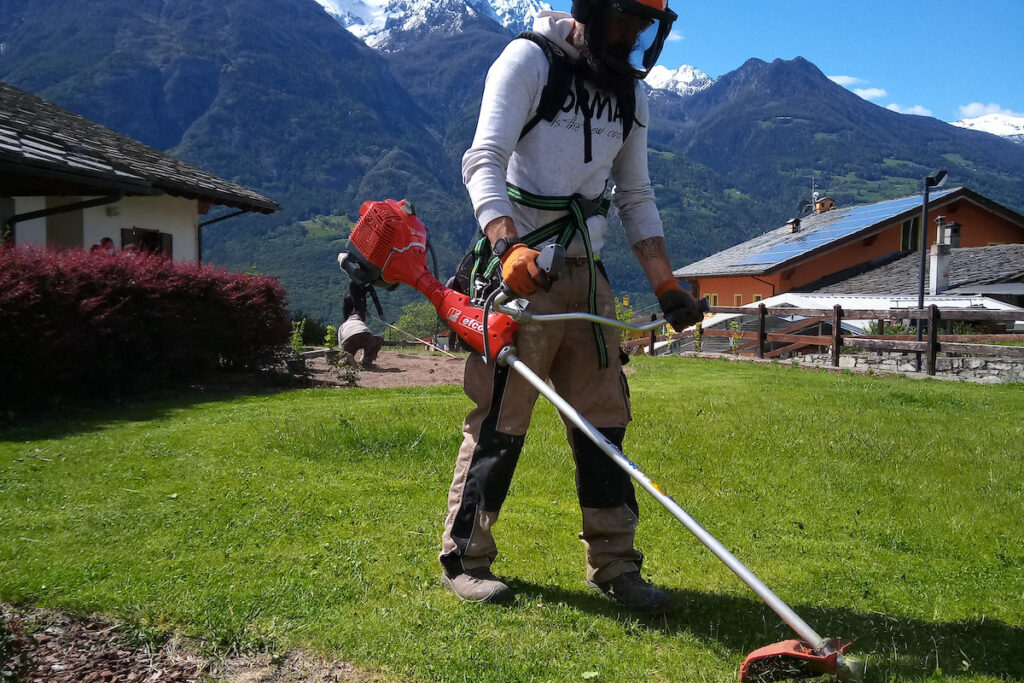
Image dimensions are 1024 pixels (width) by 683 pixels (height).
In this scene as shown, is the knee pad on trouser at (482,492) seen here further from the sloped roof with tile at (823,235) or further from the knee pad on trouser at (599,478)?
the sloped roof with tile at (823,235)

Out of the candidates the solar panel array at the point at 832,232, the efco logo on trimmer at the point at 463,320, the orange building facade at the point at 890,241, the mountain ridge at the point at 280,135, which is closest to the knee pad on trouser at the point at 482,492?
the efco logo on trimmer at the point at 463,320

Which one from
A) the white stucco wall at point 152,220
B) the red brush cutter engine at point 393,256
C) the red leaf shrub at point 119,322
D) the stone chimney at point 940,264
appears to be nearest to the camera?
the red brush cutter engine at point 393,256

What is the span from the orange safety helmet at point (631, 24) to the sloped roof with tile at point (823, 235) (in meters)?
30.2

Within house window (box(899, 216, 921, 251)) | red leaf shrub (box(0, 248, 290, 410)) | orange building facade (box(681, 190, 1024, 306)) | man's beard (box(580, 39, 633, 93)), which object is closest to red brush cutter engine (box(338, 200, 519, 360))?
man's beard (box(580, 39, 633, 93))

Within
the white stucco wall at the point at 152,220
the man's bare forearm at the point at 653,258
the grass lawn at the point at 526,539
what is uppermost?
the white stucco wall at the point at 152,220

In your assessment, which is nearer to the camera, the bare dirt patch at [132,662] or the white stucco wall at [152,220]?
the bare dirt patch at [132,662]

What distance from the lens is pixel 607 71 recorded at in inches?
127

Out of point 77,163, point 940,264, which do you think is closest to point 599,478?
point 77,163

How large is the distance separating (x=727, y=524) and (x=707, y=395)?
192 inches

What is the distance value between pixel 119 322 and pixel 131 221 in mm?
7220

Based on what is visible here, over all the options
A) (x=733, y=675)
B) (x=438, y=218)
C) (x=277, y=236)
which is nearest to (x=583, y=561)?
(x=733, y=675)

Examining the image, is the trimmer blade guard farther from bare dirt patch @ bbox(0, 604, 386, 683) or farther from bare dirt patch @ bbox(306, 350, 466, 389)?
bare dirt patch @ bbox(306, 350, 466, 389)

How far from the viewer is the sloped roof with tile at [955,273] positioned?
25.3 metres

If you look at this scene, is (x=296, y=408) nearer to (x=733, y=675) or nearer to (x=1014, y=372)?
(x=733, y=675)
